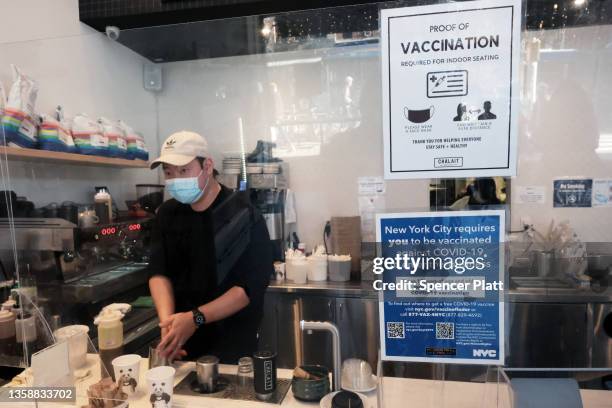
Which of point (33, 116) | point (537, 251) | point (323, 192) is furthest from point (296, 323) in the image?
point (33, 116)

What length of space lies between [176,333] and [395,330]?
825 mm

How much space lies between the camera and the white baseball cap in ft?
4.25

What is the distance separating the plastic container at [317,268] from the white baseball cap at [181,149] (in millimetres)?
601

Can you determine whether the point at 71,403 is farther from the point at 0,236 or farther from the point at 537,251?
the point at 537,251

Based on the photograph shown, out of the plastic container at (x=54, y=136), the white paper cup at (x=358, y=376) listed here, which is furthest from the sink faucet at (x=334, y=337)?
the plastic container at (x=54, y=136)

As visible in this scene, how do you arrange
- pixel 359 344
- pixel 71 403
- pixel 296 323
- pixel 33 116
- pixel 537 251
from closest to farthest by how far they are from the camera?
pixel 537 251, pixel 71 403, pixel 359 344, pixel 296 323, pixel 33 116

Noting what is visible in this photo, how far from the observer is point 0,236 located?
1.51 meters

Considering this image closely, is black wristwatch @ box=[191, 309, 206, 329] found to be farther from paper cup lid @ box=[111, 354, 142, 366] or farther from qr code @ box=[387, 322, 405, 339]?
qr code @ box=[387, 322, 405, 339]

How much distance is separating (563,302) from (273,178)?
3.45 feet

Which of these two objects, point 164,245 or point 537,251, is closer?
point 537,251

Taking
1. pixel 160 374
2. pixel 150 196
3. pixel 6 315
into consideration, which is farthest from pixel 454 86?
pixel 6 315

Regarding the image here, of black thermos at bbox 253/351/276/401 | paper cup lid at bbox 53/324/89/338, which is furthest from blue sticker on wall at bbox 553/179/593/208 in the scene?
paper cup lid at bbox 53/324/89/338

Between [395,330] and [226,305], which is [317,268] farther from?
[395,330]

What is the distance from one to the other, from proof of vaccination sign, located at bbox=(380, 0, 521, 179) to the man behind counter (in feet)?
2.50
